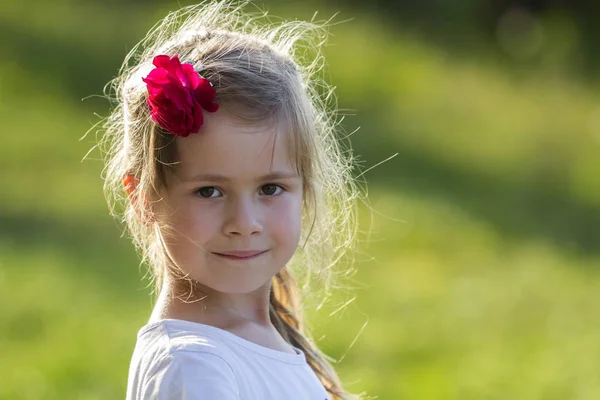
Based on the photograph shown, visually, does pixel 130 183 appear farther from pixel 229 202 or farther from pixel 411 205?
pixel 411 205

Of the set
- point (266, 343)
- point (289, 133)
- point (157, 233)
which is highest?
point (289, 133)

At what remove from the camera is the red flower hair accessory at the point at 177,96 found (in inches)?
81.8

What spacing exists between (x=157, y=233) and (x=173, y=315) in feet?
0.56

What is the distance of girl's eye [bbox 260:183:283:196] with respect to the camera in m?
2.16

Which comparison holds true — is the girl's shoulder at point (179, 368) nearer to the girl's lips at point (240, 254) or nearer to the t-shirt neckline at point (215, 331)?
the t-shirt neckline at point (215, 331)

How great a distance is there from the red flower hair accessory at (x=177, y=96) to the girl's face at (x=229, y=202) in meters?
0.03

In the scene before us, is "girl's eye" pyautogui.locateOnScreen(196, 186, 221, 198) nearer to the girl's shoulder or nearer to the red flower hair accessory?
the red flower hair accessory

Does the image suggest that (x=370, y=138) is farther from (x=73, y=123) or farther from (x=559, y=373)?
(x=559, y=373)

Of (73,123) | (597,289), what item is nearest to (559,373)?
(597,289)

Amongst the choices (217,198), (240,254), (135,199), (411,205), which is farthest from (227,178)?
(411,205)

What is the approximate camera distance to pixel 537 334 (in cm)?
517

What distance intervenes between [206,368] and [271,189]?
0.38 metres

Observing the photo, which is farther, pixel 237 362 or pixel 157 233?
pixel 157 233

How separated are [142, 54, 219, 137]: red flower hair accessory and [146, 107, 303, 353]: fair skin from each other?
0.03m
